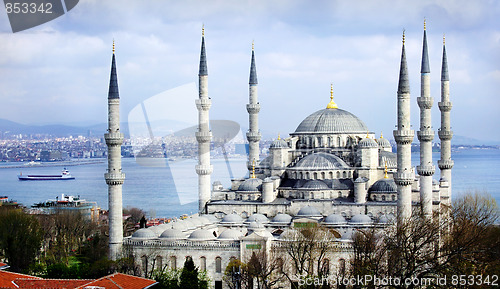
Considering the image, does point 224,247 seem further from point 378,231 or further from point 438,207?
point 438,207

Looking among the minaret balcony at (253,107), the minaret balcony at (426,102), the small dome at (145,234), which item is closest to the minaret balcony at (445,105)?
the minaret balcony at (426,102)

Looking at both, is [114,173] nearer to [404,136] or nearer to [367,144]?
[404,136]

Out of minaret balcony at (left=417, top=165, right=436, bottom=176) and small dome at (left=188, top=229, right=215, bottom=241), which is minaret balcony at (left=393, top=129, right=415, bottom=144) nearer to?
minaret balcony at (left=417, top=165, right=436, bottom=176)

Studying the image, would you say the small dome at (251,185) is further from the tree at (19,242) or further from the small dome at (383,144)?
the tree at (19,242)

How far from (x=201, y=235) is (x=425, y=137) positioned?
9.06 meters

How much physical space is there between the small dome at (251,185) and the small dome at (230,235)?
4935mm

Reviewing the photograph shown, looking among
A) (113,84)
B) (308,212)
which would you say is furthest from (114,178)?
(308,212)

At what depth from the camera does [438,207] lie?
94.1ft

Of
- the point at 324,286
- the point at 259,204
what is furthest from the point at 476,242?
the point at 259,204

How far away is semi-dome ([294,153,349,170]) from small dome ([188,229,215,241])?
22.6 ft

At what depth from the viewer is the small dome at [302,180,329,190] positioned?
29.4 m

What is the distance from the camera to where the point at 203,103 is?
31.3 metres

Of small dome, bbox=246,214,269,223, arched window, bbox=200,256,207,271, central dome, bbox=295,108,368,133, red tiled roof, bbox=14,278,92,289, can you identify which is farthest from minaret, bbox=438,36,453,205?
red tiled roof, bbox=14,278,92,289

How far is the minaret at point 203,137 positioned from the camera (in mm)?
30938
